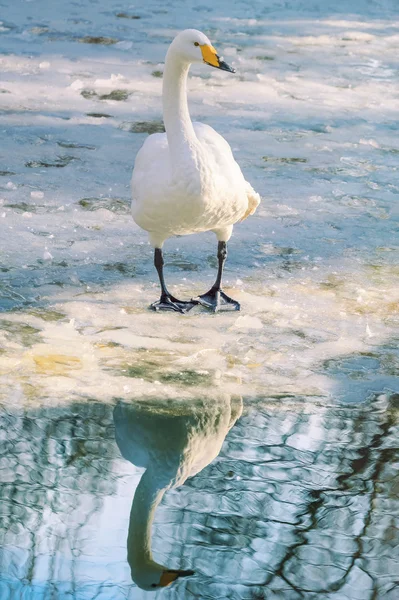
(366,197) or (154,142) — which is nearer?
(154,142)

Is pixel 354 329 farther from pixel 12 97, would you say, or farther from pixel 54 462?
pixel 12 97

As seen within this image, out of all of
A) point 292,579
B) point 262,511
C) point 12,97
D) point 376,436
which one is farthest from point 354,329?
point 12,97

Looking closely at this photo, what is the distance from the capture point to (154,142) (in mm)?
4566

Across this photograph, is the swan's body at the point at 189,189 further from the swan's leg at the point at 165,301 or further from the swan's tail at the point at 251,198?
the swan's leg at the point at 165,301

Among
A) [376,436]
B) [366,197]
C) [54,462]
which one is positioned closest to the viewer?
[54,462]

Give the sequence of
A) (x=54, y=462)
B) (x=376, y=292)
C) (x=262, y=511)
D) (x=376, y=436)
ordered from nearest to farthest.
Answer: (x=262, y=511)
(x=54, y=462)
(x=376, y=436)
(x=376, y=292)

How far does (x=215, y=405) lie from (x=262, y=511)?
70 cm

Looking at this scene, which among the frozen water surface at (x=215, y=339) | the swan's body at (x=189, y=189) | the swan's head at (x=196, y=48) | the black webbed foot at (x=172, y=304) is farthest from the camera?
the black webbed foot at (x=172, y=304)

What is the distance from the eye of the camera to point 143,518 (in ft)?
10.0

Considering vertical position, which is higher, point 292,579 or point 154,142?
point 154,142

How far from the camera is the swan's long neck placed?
427 centimetres

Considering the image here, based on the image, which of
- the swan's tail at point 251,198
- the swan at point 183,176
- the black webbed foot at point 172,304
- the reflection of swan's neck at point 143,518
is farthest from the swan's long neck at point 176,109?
the reflection of swan's neck at point 143,518

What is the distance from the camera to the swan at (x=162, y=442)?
306 cm

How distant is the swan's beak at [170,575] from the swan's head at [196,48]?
7.72ft
